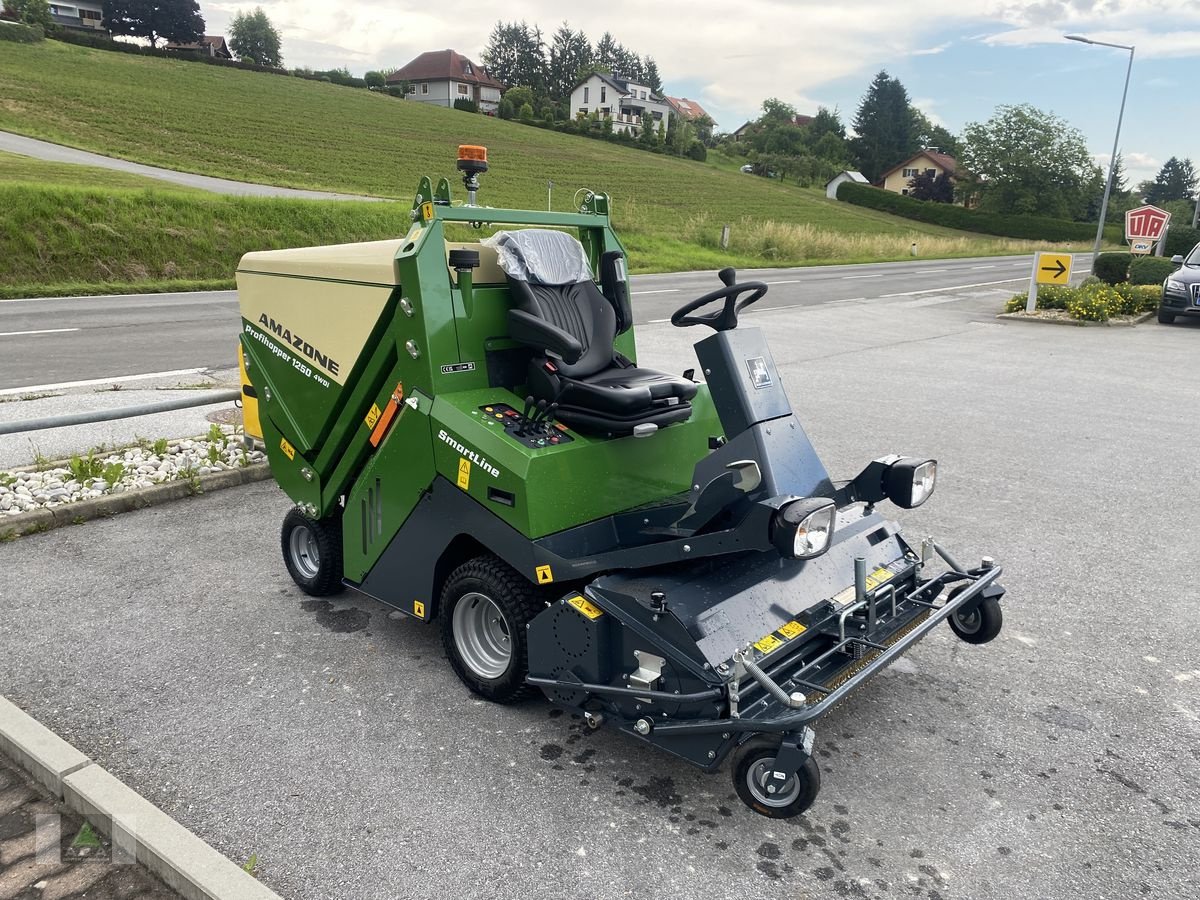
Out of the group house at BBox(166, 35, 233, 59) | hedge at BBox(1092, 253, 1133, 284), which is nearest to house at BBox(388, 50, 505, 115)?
house at BBox(166, 35, 233, 59)

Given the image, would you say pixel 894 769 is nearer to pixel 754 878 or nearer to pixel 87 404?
pixel 754 878

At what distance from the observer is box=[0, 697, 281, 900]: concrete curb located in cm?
256

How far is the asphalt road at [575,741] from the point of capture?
2.78m

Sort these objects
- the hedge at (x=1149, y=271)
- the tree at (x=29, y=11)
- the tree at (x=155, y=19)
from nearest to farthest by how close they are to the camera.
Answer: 1. the hedge at (x=1149, y=271)
2. the tree at (x=29, y=11)
3. the tree at (x=155, y=19)

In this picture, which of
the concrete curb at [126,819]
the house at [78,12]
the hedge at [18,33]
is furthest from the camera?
the house at [78,12]

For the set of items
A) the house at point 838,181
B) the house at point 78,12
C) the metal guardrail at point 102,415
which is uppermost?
the house at point 78,12

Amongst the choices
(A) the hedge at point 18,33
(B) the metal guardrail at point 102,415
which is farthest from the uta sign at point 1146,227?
(A) the hedge at point 18,33

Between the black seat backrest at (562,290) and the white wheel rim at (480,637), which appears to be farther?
the black seat backrest at (562,290)

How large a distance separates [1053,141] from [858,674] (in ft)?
266

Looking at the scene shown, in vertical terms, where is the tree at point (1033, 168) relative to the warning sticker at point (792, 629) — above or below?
above

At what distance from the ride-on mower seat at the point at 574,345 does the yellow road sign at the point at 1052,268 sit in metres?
15.1

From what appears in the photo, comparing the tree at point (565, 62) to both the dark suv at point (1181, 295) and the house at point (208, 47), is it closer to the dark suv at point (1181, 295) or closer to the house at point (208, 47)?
the house at point (208, 47)

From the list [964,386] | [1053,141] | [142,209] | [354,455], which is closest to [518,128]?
[1053,141]

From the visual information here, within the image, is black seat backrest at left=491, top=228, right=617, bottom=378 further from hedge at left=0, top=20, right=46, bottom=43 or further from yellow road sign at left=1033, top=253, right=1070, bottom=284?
hedge at left=0, top=20, right=46, bottom=43
